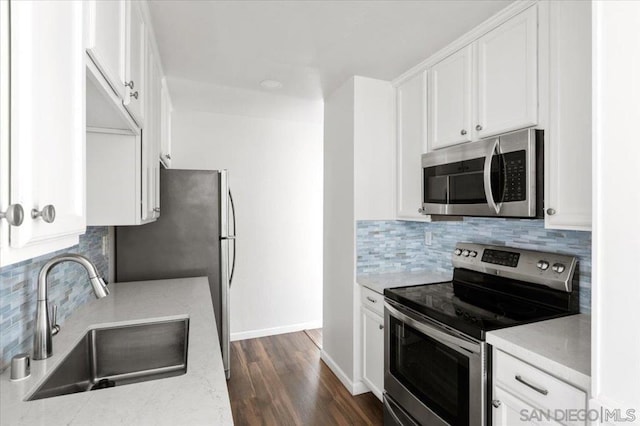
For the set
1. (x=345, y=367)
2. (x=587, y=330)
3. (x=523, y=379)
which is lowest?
(x=345, y=367)

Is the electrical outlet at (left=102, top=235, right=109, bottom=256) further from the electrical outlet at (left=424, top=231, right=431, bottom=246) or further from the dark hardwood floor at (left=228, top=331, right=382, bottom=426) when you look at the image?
the electrical outlet at (left=424, top=231, right=431, bottom=246)

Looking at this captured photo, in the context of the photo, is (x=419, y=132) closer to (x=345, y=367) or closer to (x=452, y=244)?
(x=452, y=244)

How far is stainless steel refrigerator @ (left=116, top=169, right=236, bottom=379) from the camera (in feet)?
7.89

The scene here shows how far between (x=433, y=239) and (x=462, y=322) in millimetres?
1270

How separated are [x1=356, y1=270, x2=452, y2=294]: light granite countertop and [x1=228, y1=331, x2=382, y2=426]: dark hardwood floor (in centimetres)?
88

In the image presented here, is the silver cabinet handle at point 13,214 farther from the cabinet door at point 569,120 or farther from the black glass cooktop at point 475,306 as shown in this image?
the cabinet door at point 569,120

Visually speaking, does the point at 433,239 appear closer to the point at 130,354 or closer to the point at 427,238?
the point at 427,238

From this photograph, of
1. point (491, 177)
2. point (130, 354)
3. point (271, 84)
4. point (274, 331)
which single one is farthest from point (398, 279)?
point (274, 331)

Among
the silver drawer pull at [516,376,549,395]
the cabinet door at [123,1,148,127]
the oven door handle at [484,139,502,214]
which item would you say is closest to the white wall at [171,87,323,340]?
the cabinet door at [123,1,148,127]

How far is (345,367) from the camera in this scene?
8.82 feet

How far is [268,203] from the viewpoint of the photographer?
382cm

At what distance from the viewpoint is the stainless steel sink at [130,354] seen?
1.34 m
